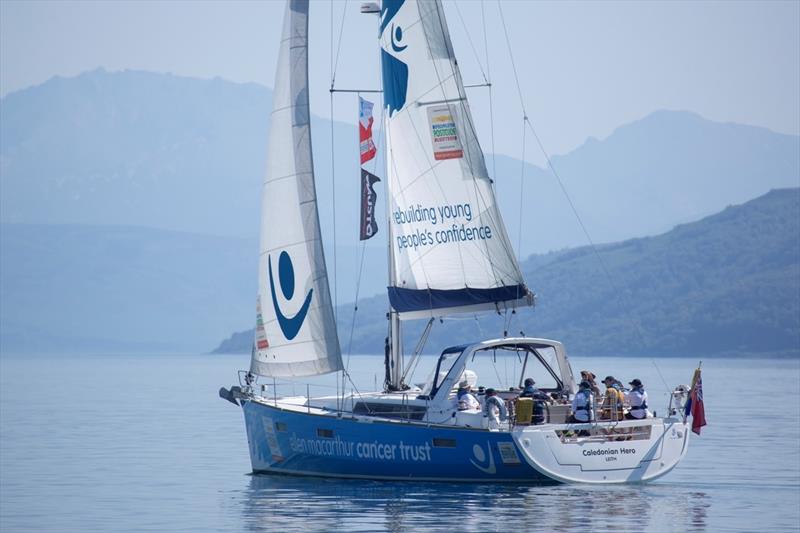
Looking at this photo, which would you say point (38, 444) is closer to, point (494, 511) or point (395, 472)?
point (395, 472)

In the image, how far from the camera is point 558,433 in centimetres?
3253

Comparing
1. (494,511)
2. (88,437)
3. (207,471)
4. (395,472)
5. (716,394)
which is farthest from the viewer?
(716,394)

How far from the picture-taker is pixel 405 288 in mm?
36688

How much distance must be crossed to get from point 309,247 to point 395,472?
6.52 m

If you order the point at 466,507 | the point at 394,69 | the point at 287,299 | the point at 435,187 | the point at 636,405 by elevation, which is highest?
the point at 394,69

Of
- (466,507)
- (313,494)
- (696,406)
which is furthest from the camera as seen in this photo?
(696,406)

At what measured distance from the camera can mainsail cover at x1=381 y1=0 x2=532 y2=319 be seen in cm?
3653

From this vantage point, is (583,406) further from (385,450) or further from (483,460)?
(385,450)

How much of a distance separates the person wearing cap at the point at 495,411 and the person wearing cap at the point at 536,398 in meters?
0.74

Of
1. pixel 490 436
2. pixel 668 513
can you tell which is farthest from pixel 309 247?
pixel 668 513

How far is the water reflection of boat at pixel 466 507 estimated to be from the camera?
29.6 m

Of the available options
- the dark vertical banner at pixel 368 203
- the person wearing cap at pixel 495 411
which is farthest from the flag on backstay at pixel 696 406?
the dark vertical banner at pixel 368 203

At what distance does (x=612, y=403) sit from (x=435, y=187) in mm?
7157

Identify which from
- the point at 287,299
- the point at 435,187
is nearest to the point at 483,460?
Result: the point at 435,187
